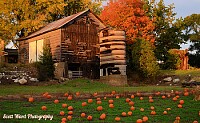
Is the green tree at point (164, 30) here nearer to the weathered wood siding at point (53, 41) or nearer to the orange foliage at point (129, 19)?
the orange foliage at point (129, 19)

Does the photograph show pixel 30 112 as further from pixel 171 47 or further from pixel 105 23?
pixel 171 47

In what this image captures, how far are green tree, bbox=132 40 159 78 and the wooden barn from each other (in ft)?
12.5

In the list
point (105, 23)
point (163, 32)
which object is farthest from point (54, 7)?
point (163, 32)

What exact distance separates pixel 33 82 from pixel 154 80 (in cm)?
1188

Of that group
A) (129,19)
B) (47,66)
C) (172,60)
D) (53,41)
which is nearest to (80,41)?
(53,41)

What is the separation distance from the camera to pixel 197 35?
50.6 m

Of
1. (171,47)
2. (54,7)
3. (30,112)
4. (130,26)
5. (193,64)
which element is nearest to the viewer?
(30,112)

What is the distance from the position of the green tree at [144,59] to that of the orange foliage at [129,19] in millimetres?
2607

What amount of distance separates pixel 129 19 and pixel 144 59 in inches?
219

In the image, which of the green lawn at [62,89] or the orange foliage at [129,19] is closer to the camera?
the green lawn at [62,89]

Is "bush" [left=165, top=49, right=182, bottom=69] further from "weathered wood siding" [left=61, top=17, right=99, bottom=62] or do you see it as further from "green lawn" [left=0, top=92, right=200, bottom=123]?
"green lawn" [left=0, top=92, right=200, bottom=123]

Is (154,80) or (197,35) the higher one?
(197,35)

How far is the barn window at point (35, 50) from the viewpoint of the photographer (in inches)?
1435

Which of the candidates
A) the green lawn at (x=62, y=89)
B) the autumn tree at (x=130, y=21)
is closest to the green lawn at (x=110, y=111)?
the green lawn at (x=62, y=89)
